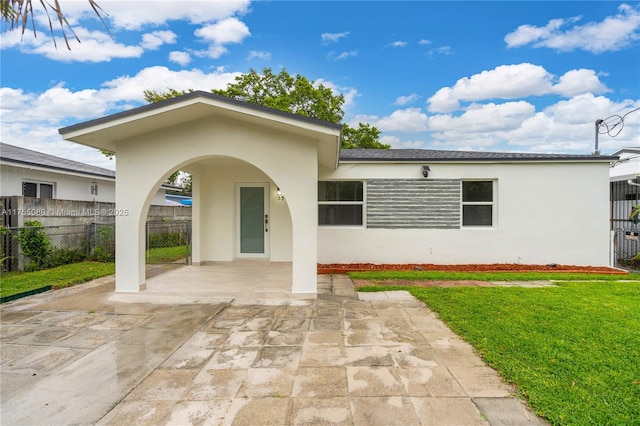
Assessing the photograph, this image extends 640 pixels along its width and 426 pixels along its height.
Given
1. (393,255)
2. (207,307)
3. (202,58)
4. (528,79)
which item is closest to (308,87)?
(202,58)

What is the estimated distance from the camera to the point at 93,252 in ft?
33.0

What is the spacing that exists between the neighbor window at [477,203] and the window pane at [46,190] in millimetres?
14504

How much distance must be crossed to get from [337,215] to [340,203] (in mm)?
381

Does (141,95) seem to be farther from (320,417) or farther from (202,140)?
(320,417)

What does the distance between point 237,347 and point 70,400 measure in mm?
1549

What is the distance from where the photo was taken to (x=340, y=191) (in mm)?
9508

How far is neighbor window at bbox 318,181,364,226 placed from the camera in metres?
9.46

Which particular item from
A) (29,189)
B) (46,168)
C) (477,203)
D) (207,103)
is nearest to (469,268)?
(477,203)

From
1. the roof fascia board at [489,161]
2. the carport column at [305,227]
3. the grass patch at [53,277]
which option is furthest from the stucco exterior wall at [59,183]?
the roof fascia board at [489,161]

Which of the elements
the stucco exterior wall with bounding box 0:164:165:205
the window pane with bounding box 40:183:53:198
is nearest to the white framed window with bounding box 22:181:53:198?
the window pane with bounding box 40:183:53:198

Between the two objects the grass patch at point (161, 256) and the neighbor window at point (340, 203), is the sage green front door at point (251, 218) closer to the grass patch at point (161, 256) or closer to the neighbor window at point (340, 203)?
the neighbor window at point (340, 203)

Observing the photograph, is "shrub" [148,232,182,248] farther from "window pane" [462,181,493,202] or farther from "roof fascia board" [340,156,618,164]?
"window pane" [462,181,493,202]

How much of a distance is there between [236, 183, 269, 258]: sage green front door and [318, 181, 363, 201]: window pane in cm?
172

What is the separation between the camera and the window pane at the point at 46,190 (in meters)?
11.3
